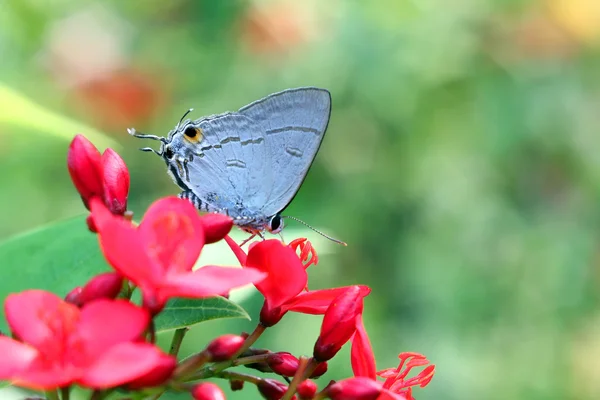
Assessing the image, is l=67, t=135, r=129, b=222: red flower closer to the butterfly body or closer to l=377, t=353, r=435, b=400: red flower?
the butterfly body

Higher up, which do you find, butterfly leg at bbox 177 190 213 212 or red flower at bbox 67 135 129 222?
red flower at bbox 67 135 129 222

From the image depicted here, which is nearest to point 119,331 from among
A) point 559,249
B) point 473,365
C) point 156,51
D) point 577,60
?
point 473,365

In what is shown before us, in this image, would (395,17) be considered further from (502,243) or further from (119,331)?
(119,331)

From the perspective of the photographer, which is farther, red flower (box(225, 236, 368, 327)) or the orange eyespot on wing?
the orange eyespot on wing

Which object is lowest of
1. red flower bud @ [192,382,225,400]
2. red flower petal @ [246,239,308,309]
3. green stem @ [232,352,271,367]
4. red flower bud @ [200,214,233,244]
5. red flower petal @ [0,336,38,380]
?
red flower bud @ [192,382,225,400]

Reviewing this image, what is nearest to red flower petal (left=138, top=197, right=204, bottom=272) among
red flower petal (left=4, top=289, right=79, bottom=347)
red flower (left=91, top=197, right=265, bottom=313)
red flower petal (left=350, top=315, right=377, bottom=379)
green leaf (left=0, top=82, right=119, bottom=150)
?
red flower (left=91, top=197, right=265, bottom=313)

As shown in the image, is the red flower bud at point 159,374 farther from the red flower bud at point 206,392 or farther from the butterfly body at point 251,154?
the butterfly body at point 251,154
